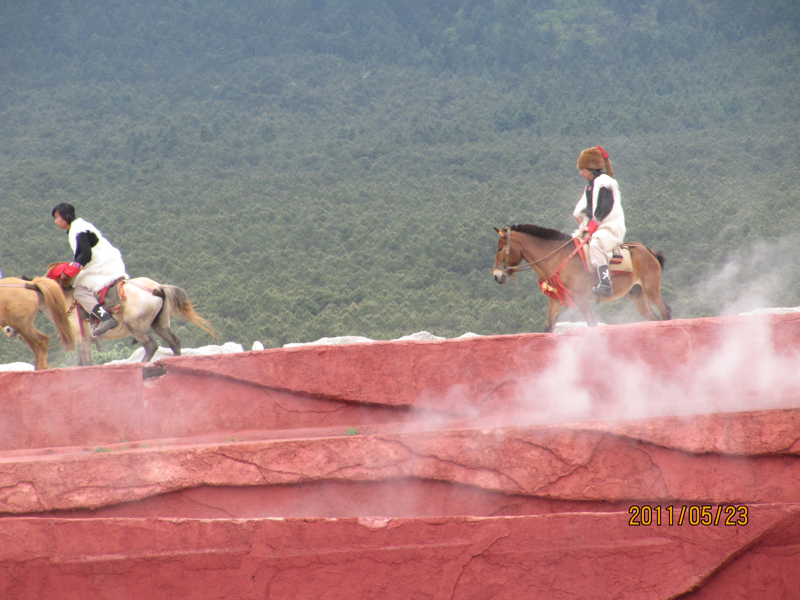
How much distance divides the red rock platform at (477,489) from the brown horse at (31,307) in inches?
142

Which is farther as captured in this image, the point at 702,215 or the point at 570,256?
the point at 702,215

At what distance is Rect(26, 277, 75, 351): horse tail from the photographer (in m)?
8.73

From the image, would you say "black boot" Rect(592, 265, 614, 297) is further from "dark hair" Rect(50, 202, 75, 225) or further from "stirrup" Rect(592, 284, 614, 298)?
"dark hair" Rect(50, 202, 75, 225)

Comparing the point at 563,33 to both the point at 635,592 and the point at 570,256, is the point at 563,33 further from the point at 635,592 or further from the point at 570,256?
the point at 635,592

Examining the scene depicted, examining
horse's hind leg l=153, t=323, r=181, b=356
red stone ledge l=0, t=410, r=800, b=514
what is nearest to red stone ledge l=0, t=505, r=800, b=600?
red stone ledge l=0, t=410, r=800, b=514

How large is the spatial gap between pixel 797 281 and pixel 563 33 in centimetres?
3078

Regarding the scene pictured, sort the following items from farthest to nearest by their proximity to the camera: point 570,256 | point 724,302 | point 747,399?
point 724,302 < point 570,256 < point 747,399

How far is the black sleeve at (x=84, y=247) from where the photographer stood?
8.65 m

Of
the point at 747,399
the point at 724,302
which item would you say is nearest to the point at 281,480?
the point at 747,399

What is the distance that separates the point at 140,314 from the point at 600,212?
17.4ft

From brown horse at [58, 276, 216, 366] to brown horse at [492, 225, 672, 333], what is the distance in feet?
12.2

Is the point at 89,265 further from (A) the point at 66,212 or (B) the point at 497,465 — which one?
(B) the point at 497,465

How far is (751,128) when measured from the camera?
31953 millimetres
